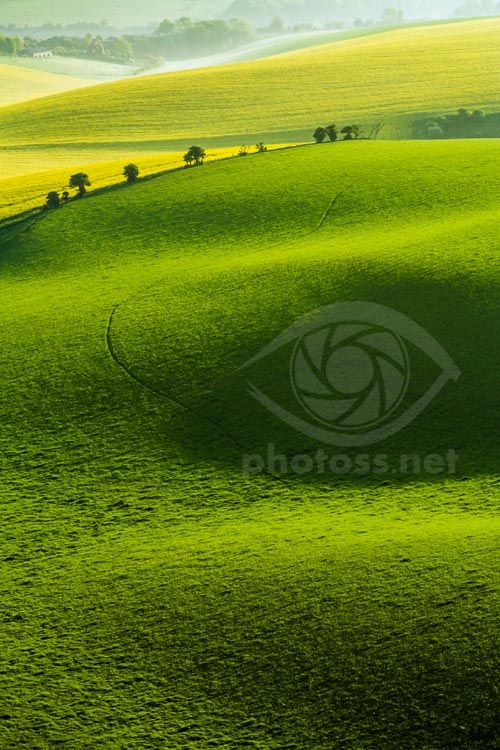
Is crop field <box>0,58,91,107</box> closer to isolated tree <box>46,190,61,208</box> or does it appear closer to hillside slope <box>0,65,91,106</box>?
hillside slope <box>0,65,91,106</box>

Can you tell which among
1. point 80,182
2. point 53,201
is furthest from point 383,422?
point 80,182

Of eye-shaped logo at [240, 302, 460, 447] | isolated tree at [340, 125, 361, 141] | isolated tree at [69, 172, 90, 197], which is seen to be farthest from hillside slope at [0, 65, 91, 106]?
eye-shaped logo at [240, 302, 460, 447]

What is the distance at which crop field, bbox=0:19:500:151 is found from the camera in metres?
88.9

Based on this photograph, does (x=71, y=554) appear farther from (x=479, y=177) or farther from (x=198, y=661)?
(x=479, y=177)

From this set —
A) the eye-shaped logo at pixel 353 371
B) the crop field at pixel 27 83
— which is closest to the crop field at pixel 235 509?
the eye-shaped logo at pixel 353 371

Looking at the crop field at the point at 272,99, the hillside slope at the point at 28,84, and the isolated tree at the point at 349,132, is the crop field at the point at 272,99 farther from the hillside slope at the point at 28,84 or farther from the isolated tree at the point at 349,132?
the hillside slope at the point at 28,84

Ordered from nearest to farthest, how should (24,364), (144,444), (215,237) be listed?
(144,444), (24,364), (215,237)

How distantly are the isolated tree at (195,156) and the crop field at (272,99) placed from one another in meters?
23.8

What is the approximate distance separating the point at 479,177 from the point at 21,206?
31032 mm

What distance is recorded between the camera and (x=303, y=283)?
37469 mm

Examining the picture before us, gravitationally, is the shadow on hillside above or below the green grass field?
below

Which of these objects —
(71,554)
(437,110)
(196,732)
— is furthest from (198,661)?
(437,110)

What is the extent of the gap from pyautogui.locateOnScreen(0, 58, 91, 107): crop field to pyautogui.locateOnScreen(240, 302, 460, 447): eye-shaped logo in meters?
112

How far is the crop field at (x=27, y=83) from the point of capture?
453 feet
